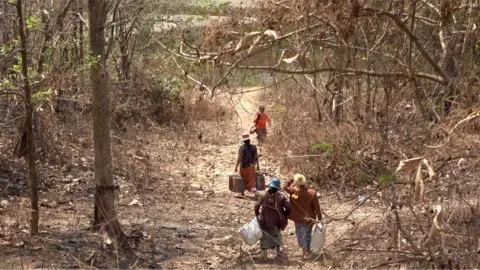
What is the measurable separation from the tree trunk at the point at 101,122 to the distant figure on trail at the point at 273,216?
1.79m

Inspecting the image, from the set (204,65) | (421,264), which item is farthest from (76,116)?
(421,264)

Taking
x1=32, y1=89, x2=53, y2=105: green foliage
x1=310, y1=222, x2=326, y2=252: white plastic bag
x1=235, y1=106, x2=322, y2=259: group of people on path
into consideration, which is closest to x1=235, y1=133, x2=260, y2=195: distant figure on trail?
x1=235, y1=106, x2=322, y2=259: group of people on path

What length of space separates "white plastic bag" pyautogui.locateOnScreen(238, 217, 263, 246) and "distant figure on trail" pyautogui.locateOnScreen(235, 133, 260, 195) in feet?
13.2

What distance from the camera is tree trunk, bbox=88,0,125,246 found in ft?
30.7

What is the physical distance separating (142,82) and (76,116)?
170 inches

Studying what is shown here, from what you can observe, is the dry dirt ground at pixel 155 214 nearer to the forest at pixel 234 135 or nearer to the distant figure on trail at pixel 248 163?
the forest at pixel 234 135

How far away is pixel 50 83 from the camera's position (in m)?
12.1

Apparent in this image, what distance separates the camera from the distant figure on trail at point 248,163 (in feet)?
45.1

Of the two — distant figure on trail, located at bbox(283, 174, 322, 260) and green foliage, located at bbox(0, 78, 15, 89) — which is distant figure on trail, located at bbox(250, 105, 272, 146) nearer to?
distant figure on trail, located at bbox(283, 174, 322, 260)

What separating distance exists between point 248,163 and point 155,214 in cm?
216

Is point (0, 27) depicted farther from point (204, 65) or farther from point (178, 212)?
point (204, 65)

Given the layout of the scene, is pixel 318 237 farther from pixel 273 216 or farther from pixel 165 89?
pixel 165 89

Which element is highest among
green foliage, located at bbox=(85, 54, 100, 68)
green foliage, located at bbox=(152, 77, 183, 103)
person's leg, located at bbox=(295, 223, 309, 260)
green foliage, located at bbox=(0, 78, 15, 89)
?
green foliage, located at bbox=(85, 54, 100, 68)

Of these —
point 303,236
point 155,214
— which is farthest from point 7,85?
point 155,214
